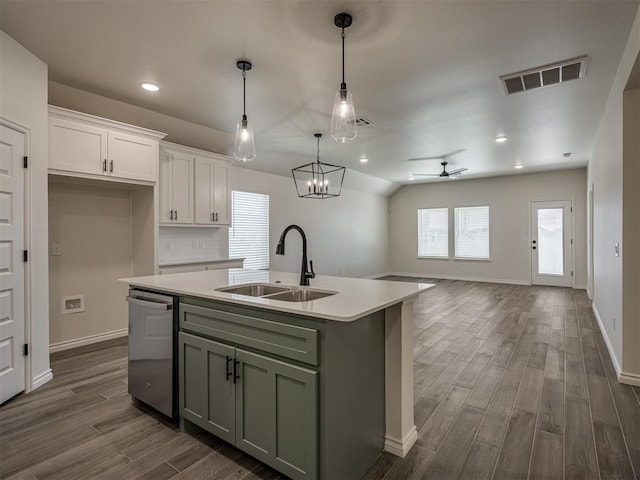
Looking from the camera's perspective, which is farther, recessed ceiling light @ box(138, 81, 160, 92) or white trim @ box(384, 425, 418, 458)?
recessed ceiling light @ box(138, 81, 160, 92)

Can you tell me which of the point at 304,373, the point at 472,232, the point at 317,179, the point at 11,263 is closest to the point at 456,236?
the point at 472,232

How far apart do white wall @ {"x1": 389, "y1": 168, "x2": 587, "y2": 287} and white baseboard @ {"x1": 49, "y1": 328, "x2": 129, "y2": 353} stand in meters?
7.72

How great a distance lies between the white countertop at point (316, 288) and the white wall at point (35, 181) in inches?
36.9

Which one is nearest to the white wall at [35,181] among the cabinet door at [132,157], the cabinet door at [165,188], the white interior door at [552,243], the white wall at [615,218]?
the cabinet door at [132,157]

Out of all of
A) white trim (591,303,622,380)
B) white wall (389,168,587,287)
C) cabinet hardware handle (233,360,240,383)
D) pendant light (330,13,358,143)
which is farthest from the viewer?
white wall (389,168,587,287)

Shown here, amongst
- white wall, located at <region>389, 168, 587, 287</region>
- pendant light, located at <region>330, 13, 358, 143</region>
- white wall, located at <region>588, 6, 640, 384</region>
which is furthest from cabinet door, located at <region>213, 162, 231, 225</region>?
white wall, located at <region>389, 168, 587, 287</region>

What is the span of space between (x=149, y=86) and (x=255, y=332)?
2710mm

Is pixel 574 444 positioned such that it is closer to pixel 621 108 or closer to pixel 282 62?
pixel 621 108

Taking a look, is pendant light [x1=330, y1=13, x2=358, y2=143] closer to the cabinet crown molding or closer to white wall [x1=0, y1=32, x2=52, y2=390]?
white wall [x1=0, y1=32, x2=52, y2=390]

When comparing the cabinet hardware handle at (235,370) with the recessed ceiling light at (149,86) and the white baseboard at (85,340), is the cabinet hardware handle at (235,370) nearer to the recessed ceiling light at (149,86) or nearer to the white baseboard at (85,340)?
the recessed ceiling light at (149,86)

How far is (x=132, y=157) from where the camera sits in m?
3.68

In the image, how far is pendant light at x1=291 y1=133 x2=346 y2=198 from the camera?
4801 millimetres

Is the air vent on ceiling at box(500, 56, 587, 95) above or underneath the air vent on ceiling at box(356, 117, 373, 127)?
underneath

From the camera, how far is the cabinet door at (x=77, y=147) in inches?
122
